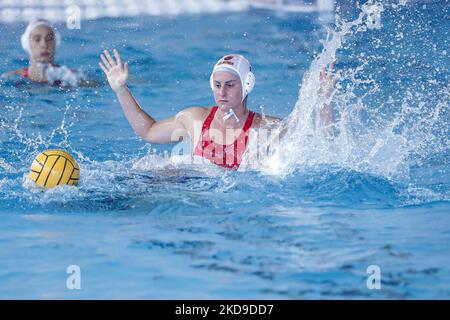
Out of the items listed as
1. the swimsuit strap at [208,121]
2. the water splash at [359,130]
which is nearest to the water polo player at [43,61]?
the water splash at [359,130]

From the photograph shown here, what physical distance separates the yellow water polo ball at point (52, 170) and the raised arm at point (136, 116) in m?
0.63

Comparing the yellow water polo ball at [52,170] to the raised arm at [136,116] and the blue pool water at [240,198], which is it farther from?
the raised arm at [136,116]

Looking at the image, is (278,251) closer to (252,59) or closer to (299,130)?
(299,130)

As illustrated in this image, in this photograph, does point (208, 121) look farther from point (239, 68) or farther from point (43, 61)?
point (43, 61)

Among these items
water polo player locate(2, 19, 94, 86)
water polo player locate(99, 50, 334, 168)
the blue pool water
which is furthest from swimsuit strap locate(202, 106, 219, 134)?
water polo player locate(2, 19, 94, 86)

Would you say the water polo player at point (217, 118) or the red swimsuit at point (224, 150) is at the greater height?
the water polo player at point (217, 118)

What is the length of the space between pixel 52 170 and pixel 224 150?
1.08 meters

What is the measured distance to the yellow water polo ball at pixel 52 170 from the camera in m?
4.49

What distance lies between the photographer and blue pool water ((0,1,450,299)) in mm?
3527

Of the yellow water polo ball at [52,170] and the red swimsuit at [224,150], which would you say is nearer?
the yellow water polo ball at [52,170]

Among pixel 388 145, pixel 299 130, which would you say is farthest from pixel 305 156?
pixel 388 145

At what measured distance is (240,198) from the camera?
4633 millimetres
